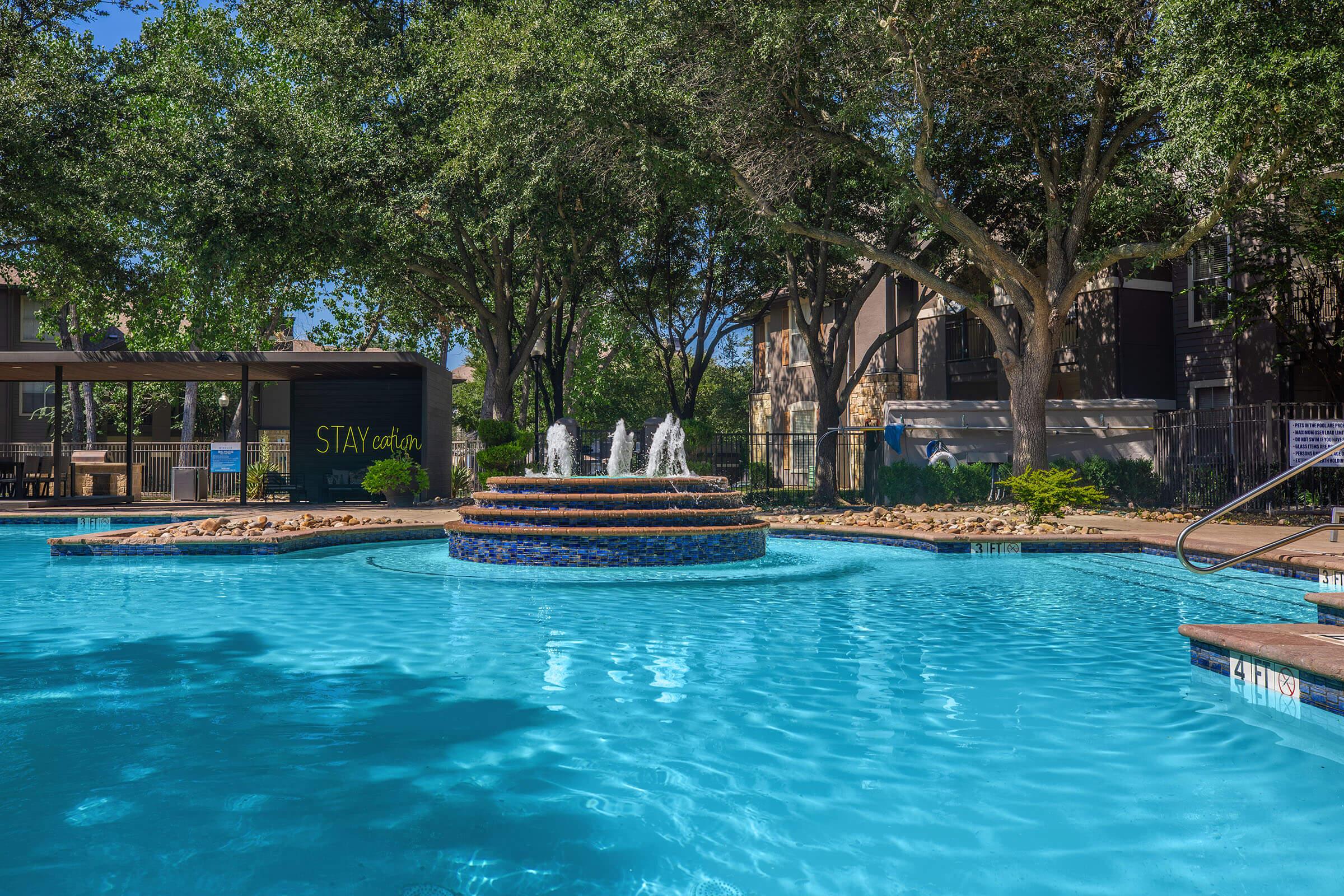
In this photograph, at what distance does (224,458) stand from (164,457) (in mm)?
8694

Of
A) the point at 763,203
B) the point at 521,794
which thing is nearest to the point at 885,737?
the point at 521,794

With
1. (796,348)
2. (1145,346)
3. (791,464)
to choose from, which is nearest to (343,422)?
(791,464)

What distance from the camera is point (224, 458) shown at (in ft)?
71.8

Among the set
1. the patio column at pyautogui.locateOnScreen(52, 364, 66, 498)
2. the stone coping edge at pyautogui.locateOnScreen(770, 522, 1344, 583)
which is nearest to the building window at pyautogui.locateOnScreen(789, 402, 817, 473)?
the stone coping edge at pyautogui.locateOnScreen(770, 522, 1344, 583)

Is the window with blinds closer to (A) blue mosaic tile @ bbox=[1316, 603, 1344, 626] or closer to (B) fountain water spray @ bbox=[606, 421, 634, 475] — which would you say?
(B) fountain water spray @ bbox=[606, 421, 634, 475]

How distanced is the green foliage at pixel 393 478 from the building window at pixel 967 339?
16.3m

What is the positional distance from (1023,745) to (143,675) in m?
5.13

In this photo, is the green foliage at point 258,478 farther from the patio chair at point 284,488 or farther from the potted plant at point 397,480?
the potted plant at point 397,480

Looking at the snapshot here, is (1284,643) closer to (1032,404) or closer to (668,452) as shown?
(1032,404)

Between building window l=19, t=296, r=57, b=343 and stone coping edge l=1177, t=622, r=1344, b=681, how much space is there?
127ft

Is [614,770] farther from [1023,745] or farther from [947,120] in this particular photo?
[947,120]

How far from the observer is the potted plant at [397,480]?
1961cm

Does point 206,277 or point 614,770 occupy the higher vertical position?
point 206,277

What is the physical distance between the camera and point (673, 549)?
11.2 meters
